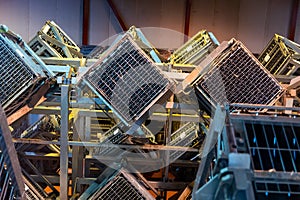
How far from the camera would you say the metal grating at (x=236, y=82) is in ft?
9.13

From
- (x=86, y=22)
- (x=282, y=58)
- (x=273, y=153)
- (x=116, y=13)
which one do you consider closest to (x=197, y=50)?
(x=282, y=58)

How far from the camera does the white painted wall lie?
7.42m

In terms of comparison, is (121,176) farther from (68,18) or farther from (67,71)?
(68,18)

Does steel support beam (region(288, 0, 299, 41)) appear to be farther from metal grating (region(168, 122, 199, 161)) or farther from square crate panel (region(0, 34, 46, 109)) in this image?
square crate panel (region(0, 34, 46, 109))

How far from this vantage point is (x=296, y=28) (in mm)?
7613

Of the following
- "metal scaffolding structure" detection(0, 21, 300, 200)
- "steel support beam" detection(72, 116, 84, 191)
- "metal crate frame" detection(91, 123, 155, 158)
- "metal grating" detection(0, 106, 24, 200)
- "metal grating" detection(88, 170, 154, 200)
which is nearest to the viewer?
"metal scaffolding structure" detection(0, 21, 300, 200)

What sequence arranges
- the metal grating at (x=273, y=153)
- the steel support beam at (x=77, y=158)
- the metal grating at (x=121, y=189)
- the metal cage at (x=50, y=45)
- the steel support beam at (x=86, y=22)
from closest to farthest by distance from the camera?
the metal grating at (x=273, y=153) → the metal grating at (x=121, y=189) → the steel support beam at (x=77, y=158) → the metal cage at (x=50, y=45) → the steel support beam at (x=86, y=22)

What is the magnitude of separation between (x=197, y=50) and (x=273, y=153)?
233cm

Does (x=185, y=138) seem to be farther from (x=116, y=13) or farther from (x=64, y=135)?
(x=116, y=13)

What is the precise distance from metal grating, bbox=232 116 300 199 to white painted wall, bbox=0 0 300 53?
19.9 ft

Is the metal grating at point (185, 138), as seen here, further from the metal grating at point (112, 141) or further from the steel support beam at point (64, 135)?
the steel support beam at point (64, 135)

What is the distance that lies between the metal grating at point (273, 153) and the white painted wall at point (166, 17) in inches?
239

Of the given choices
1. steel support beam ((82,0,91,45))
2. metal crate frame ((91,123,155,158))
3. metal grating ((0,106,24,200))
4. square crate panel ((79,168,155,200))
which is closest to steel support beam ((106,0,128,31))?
steel support beam ((82,0,91,45))

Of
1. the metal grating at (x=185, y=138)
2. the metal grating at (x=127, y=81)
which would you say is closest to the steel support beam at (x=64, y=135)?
the metal grating at (x=127, y=81)
